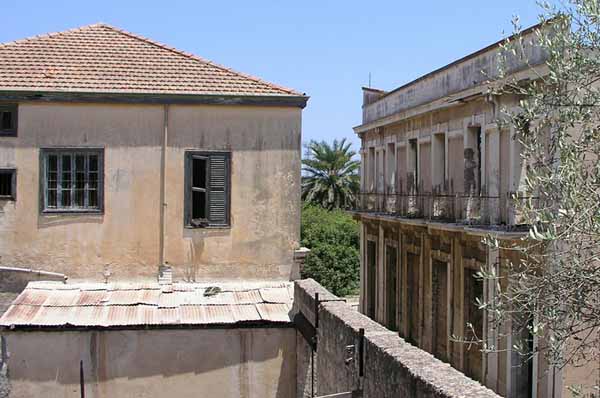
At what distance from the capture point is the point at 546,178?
739 cm

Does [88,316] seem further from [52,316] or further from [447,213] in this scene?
→ [447,213]

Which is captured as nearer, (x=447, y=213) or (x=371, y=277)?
(x=447, y=213)

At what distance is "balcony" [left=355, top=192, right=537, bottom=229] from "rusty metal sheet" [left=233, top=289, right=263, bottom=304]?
4494 millimetres

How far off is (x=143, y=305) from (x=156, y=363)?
98cm

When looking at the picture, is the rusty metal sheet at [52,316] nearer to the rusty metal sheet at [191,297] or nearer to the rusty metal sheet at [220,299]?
the rusty metal sheet at [191,297]

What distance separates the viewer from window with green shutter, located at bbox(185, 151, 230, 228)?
16172 mm

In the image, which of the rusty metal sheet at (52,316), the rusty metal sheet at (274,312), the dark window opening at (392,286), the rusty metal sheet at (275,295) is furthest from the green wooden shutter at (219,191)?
the dark window opening at (392,286)

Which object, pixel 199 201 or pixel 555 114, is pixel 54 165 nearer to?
pixel 199 201

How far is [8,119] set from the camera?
15.9m

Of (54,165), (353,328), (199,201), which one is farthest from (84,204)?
(353,328)

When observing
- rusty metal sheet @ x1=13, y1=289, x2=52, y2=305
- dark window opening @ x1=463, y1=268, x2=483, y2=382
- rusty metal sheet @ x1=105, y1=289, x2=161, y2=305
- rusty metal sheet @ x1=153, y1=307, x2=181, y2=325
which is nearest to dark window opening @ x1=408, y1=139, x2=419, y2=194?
dark window opening @ x1=463, y1=268, x2=483, y2=382

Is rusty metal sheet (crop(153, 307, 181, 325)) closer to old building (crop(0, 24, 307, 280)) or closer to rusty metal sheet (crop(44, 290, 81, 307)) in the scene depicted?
old building (crop(0, 24, 307, 280))

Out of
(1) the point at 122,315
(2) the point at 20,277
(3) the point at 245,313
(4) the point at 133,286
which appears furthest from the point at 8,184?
(3) the point at 245,313

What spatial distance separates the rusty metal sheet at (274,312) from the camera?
14930 millimetres
